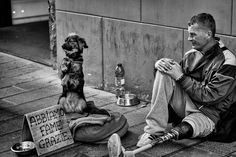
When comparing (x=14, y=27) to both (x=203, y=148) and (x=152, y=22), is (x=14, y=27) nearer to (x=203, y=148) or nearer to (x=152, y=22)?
(x=152, y=22)

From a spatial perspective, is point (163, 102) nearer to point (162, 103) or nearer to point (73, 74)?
point (162, 103)

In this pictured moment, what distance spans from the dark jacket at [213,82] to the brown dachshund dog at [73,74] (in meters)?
1.21

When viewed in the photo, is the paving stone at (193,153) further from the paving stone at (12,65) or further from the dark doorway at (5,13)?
the dark doorway at (5,13)

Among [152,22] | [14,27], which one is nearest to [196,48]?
[152,22]

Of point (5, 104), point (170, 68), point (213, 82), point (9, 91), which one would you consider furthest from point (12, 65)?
point (213, 82)

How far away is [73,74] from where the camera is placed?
262 inches

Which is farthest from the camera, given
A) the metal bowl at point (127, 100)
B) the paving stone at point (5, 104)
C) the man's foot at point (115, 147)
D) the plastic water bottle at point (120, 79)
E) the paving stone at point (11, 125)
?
the plastic water bottle at point (120, 79)

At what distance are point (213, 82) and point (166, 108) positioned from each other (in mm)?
611

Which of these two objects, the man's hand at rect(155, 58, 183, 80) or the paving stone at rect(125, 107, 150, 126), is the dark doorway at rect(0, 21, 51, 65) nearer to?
the paving stone at rect(125, 107, 150, 126)

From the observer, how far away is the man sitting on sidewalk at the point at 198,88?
6.27 meters

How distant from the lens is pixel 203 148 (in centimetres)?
643

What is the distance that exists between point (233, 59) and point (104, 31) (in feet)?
9.53

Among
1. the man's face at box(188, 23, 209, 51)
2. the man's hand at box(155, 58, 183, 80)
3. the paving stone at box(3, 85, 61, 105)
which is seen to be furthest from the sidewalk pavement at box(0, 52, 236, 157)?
the man's face at box(188, 23, 209, 51)

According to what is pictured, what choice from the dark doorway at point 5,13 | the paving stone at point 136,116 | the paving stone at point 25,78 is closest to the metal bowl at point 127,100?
the paving stone at point 136,116
